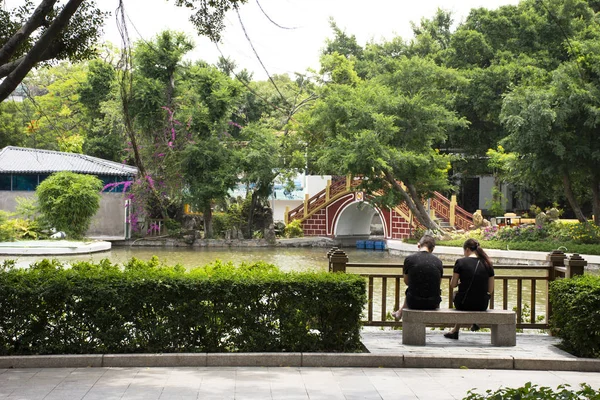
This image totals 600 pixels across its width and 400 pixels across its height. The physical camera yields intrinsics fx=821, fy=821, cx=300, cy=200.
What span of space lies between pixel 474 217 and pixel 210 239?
506 inches

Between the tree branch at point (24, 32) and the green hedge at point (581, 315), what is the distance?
6302 millimetres

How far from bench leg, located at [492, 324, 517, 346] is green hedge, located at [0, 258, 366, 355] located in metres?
1.75

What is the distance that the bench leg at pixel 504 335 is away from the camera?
9.52 meters

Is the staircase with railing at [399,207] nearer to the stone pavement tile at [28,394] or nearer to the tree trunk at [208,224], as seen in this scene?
the tree trunk at [208,224]

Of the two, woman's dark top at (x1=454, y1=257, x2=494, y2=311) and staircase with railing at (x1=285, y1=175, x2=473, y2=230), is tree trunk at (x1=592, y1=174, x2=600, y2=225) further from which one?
woman's dark top at (x1=454, y1=257, x2=494, y2=311)

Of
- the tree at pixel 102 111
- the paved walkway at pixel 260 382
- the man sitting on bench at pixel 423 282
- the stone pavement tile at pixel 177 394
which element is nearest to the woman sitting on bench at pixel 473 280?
the man sitting on bench at pixel 423 282

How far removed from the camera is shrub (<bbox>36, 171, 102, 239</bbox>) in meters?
35.0

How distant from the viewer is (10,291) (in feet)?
27.5

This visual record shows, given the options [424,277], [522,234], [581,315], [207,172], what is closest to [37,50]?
[424,277]

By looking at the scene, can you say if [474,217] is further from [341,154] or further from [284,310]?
[284,310]

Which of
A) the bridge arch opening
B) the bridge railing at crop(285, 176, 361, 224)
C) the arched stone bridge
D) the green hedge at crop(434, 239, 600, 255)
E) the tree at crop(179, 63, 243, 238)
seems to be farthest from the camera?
the bridge arch opening

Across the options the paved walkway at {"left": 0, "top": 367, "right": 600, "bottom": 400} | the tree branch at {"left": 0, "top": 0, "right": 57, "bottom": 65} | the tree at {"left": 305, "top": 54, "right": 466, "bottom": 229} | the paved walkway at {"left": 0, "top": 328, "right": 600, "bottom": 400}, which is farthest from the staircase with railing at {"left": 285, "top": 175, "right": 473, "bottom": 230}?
the tree branch at {"left": 0, "top": 0, "right": 57, "bottom": 65}

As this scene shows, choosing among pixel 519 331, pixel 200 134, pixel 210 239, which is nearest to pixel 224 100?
pixel 200 134

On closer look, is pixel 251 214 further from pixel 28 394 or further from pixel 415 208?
pixel 28 394
